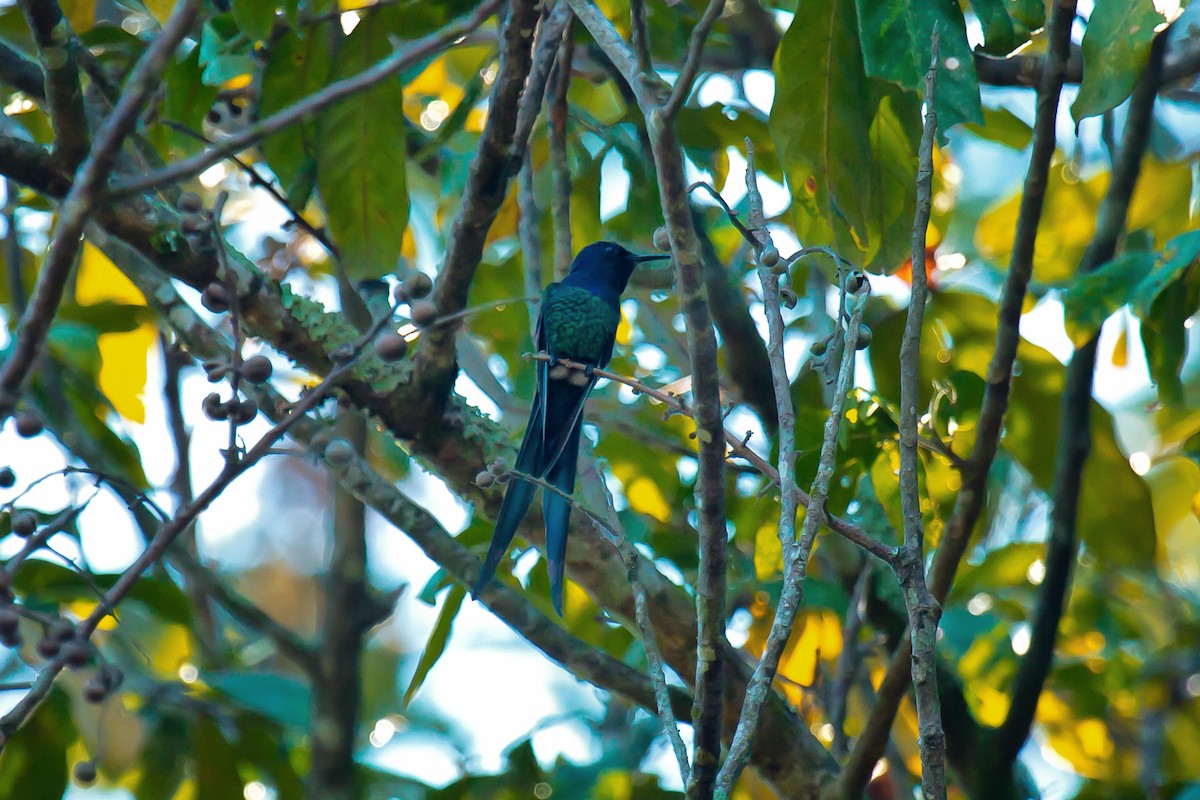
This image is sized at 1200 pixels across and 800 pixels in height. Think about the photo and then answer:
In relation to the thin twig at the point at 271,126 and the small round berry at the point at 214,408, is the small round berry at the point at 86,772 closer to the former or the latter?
the small round berry at the point at 214,408

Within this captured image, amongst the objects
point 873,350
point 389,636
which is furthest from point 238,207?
point 389,636

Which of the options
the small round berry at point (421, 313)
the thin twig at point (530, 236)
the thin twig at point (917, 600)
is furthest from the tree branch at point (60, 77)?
the thin twig at point (917, 600)

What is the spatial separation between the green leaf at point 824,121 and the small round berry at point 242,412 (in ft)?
3.84

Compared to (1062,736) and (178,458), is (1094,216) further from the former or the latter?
(178,458)

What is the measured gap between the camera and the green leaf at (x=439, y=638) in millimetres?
2854

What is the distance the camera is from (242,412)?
163 centimetres

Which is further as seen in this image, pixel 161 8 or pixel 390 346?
pixel 161 8

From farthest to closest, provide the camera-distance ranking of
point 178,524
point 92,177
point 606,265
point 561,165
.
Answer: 1. point 606,265
2. point 561,165
3. point 178,524
4. point 92,177

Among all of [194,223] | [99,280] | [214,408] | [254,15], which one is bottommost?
[214,408]

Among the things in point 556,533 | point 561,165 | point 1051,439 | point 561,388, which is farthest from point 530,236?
point 1051,439

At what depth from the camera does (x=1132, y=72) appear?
2020mm

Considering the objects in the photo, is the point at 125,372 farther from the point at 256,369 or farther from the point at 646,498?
the point at 256,369

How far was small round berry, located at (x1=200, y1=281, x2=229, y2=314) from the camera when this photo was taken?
1913 mm

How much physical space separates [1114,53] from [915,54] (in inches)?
12.6
